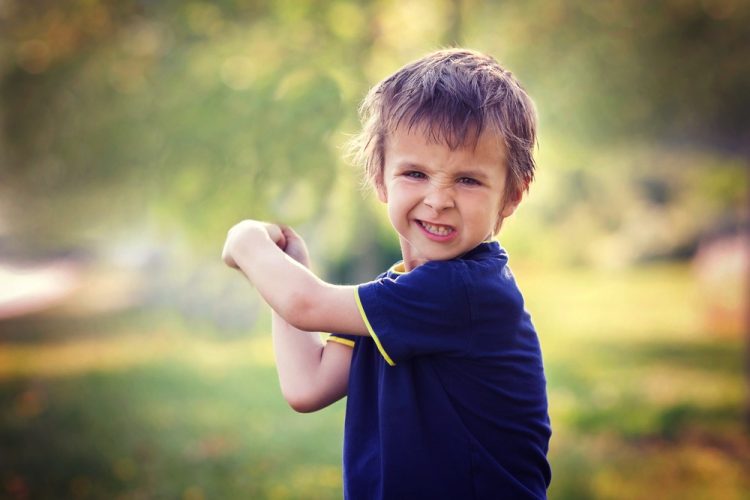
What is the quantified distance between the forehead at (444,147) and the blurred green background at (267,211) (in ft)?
7.00

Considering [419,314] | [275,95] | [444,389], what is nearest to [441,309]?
[419,314]

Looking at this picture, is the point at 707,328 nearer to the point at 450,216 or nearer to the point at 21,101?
the point at 21,101

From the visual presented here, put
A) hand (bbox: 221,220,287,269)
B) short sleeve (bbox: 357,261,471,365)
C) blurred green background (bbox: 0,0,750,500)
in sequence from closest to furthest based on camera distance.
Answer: short sleeve (bbox: 357,261,471,365) → hand (bbox: 221,220,287,269) → blurred green background (bbox: 0,0,750,500)

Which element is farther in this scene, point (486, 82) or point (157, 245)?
point (157, 245)

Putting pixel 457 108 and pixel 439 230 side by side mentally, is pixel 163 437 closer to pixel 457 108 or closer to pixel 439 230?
pixel 439 230

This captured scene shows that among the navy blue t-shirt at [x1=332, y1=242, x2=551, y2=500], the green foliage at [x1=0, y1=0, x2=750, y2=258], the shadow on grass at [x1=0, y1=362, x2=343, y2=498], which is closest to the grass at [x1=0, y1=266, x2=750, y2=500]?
the shadow on grass at [x1=0, y1=362, x2=343, y2=498]

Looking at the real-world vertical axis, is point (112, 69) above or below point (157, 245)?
above

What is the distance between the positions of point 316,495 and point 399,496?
312 cm

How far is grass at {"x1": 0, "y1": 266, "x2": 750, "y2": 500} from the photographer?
4539 millimetres

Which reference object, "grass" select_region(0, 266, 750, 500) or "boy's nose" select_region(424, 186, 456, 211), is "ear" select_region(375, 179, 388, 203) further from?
"grass" select_region(0, 266, 750, 500)

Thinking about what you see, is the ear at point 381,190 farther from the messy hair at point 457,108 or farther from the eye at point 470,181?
the eye at point 470,181

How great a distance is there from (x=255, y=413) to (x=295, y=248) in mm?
3539

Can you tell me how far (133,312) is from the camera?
5.66 metres

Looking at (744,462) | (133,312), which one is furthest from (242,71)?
(744,462)
